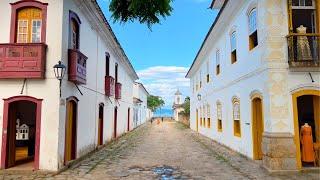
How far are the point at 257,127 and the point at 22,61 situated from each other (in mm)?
8029

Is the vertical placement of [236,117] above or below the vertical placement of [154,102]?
below

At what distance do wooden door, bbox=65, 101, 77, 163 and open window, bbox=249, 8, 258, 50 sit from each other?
673 cm

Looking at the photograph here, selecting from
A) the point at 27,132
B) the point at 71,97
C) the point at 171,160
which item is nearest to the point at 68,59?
the point at 71,97

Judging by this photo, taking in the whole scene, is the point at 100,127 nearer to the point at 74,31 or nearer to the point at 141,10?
the point at 74,31

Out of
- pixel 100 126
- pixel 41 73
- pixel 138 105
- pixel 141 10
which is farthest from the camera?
pixel 138 105

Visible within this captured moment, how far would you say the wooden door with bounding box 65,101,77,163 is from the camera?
428 inches

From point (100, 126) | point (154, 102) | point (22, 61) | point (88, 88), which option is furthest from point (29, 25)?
point (154, 102)

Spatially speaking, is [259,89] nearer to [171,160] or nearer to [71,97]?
[171,160]

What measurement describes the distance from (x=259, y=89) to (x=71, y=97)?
6.23 meters

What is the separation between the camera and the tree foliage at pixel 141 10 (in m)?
5.64

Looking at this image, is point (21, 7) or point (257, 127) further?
point (257, 127)

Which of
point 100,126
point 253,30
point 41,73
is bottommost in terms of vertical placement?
point 100,126

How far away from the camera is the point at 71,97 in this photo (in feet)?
35.3

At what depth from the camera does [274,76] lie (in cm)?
957
